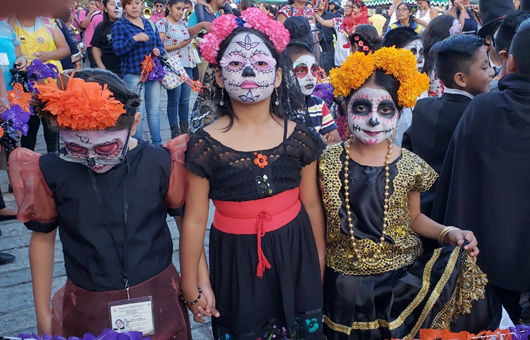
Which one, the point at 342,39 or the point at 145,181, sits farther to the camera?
the point at 342,39

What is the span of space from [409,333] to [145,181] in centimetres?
137

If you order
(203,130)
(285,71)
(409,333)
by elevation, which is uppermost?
(285,71)

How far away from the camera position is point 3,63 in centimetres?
429

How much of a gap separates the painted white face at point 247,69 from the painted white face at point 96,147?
525 mm

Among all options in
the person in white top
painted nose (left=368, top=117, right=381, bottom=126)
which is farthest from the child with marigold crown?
the person in white top

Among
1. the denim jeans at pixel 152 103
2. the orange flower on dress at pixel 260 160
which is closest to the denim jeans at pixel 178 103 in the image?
the denim jeans at pixel 152 103

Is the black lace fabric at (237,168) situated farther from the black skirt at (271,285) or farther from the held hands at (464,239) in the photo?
the held hands at (464,239)

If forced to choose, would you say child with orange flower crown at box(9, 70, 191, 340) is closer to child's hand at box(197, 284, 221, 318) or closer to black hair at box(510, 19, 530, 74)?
child's hand at box(197, 284, 221, 318)

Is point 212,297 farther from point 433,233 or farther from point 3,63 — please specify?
point 3,63

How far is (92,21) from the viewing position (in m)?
7.41

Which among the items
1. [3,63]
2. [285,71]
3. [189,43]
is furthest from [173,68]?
[285,71]

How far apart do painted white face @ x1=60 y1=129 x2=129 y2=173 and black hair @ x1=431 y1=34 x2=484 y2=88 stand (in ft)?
6.99

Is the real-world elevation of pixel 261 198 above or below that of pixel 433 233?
above

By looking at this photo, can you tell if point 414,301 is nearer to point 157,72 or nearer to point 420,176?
point 420,176
